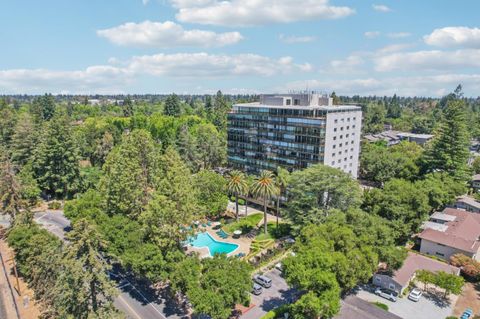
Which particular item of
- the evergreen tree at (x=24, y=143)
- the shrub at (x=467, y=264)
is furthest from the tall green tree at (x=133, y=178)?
the evergreen tree at (x=24, y=143)

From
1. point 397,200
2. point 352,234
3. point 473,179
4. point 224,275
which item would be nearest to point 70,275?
point 224,275

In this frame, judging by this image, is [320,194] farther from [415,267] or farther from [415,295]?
[415,295]

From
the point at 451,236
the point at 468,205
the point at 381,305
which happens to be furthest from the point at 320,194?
the point at 468,205

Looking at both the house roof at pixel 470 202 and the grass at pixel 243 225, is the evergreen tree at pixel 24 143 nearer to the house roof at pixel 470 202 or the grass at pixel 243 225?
the grass at pixel 243 225

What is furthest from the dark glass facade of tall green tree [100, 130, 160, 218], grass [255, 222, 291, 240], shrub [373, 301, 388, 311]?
shrub [373, 301, 388, 311]

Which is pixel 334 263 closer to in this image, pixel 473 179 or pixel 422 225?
pixel 422 225

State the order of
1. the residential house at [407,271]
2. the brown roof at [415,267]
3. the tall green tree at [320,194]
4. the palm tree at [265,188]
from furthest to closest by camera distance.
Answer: the palm tree at [265,188] → the tall green tree at [320,194] → the brown roof at [415,267] → the residential house at [407,271]

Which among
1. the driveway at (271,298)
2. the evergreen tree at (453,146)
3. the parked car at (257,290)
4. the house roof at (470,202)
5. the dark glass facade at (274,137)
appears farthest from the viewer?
the evergreen tree at (453,146)
